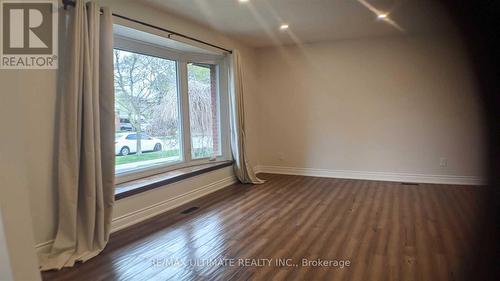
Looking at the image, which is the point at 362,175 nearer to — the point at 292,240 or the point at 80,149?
the point at 292,240

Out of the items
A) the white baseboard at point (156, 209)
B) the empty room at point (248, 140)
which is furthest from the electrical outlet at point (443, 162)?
the white baseboard at point (156, 209)

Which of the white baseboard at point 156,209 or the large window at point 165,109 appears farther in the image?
the large window at point 165,109

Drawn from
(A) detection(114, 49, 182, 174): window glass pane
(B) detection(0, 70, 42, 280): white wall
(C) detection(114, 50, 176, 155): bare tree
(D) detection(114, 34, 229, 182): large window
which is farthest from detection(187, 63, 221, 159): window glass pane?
(B) detection(0, 70, 42, 280): white wall

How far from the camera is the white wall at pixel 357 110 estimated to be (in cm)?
416

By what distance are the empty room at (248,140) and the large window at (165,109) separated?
Answer: 0.02 m

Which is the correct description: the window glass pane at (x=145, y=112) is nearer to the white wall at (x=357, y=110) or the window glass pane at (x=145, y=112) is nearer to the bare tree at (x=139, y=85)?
the bare tree at (x=139, y=85)

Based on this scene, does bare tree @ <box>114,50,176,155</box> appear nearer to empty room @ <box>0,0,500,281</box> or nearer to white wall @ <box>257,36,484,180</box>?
empty room @ <box>0,0,500,281</box>

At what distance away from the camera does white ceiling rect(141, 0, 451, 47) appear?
2.97 meters

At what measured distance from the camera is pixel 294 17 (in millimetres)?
3434

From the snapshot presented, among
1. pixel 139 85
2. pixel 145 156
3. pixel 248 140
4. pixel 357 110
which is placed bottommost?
pixel 145 156

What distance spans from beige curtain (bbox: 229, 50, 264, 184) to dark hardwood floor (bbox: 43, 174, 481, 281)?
64cm

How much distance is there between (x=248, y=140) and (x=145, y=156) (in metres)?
1.82

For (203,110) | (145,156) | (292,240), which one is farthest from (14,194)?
(203,110)

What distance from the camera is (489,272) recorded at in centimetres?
29
